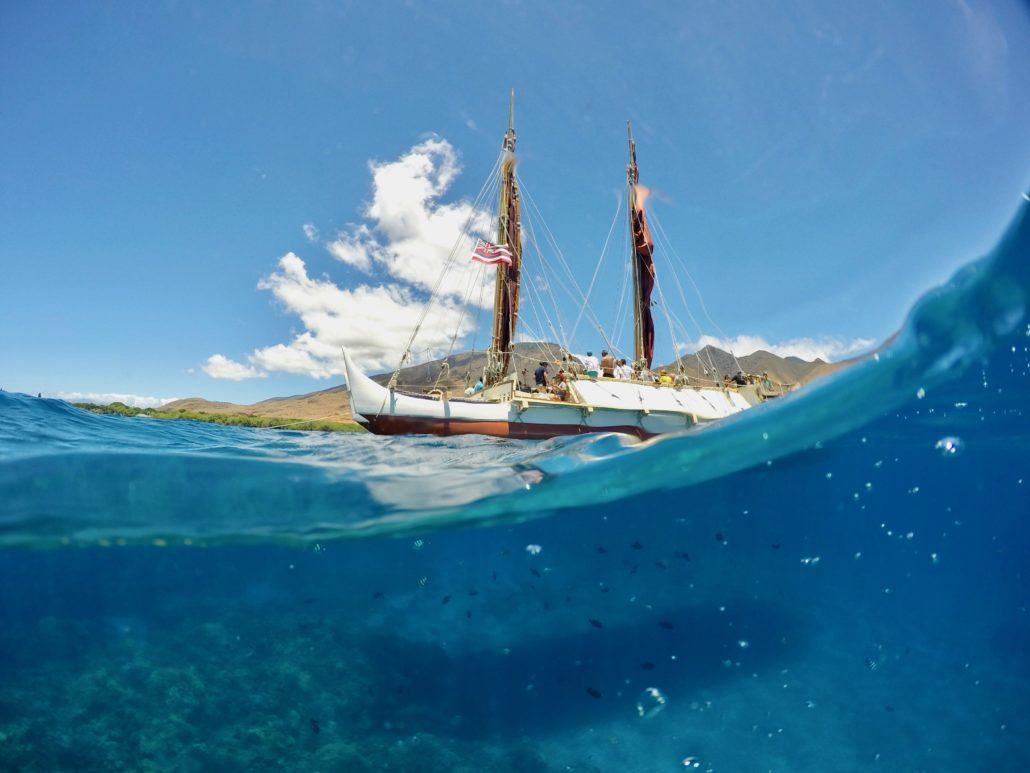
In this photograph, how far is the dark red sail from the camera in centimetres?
3366

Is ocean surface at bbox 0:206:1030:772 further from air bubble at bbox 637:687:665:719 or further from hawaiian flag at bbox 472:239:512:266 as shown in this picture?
hawaiian flag at bbox 472:239:512:266

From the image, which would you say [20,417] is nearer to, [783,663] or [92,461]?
[92,461]

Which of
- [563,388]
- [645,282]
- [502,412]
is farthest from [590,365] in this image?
[645,282]

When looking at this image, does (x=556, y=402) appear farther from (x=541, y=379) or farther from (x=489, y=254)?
(x=489, y=254)

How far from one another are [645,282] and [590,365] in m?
15.6

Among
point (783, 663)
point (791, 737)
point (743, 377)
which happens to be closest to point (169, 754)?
point (791, 737)

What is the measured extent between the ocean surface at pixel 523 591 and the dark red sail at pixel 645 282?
872 inches

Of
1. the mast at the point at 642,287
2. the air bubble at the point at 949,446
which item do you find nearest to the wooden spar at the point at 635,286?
the mast at the point at 642,287

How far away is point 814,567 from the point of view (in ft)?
36.2

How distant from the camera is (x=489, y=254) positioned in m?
23.9

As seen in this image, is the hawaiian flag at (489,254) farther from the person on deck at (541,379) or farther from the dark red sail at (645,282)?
the dark red sail at (645,282)

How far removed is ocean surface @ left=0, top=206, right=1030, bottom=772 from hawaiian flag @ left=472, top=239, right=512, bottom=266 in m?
15.9

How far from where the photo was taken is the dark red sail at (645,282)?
110ft

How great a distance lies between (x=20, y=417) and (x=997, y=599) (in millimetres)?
24770
